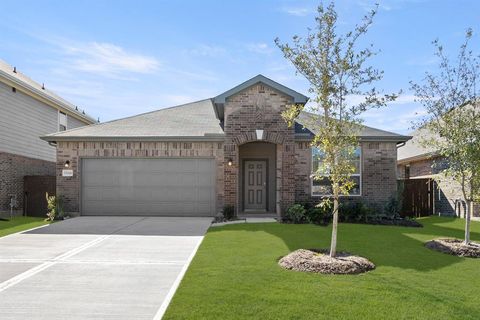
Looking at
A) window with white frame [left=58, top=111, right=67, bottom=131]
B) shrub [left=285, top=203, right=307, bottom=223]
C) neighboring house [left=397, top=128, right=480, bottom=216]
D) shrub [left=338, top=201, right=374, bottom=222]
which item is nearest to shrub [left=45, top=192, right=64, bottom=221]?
window with white frame [left=58, top=111, right=67, bottom=131]

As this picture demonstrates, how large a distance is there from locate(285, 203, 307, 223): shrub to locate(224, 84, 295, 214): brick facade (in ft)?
2.67

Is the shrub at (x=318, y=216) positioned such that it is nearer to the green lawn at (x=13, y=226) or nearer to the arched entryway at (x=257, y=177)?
the arched entryway at (x=257, y=177)

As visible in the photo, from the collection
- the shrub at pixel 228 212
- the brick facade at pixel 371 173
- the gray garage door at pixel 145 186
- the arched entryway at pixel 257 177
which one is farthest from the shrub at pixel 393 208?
the gray garage door at pixel 145 186

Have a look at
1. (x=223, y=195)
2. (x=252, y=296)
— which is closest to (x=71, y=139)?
(x=223, y=195)

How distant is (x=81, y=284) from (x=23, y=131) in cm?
1463

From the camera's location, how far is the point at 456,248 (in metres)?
8.84

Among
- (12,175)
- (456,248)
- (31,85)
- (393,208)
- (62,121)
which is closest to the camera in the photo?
(456,248)

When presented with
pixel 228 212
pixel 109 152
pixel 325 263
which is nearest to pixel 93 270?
pixel 325 263

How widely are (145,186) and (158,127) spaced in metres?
2.58

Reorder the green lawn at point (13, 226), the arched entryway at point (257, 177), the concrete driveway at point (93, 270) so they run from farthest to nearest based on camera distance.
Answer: the arched entryway at point (257, 177) < the green lawn at point (13, 226) < the concrete driveway at point (93, 270)

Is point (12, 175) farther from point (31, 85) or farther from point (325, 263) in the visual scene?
point (325, 263)

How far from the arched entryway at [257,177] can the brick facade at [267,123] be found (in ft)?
6.70

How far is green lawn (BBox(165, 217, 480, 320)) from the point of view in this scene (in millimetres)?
5059

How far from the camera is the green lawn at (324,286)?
506 cm
